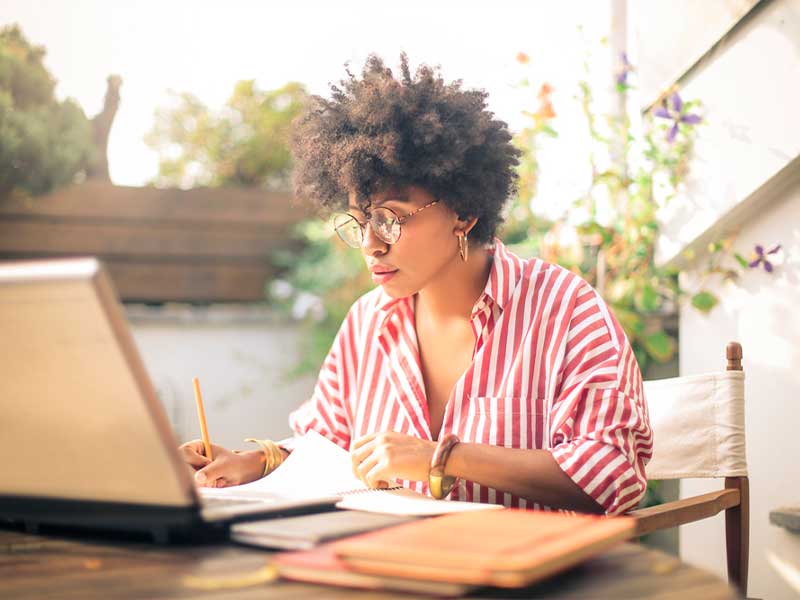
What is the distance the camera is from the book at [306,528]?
0.88 meters

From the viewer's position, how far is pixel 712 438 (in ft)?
5.92

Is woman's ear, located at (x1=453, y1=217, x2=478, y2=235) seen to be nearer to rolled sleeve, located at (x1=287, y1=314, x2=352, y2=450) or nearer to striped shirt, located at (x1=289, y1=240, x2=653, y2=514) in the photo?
striped shirt, located at (x1=289, y1=240, x2=653, y2=514)

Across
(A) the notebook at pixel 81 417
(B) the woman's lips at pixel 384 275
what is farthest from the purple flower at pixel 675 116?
(A) the notebook at pixel 81 417

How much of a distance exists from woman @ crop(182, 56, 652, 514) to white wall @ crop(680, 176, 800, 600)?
842 millimetres

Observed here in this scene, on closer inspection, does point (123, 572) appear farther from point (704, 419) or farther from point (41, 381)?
point (704, 419)

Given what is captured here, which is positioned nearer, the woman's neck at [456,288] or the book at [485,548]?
the book at [485,548]

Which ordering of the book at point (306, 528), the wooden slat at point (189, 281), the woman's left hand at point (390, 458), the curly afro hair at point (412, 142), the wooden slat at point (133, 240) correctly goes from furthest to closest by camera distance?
1. the wooden slat at point (189, 281)
2. the wooden slat at point (133, 240)
3. the curly afro hair at point (412, 142)
4. the woman's left hand at point (390, 458)
5. the book at point (306, 528)

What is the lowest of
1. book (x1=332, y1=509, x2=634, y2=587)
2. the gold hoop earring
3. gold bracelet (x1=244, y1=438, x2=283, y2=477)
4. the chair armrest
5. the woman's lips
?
the chair armrest

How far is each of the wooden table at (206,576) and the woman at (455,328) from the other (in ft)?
1.66

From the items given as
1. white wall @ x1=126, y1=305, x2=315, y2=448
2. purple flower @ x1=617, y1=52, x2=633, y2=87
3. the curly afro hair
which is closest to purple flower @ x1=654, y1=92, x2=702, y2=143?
purple flower @ x1=617, y1=52, x2=633, y2=87

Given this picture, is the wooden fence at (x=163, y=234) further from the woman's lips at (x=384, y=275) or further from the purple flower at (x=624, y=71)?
the woman's lips at (x=384, y=275)

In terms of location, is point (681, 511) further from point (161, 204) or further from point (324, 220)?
point (161, 204)

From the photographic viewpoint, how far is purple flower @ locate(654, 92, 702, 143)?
8.11 feet

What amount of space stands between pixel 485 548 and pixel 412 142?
1.11 meters
